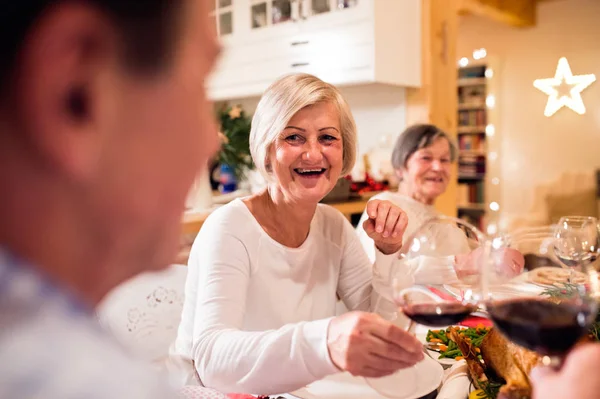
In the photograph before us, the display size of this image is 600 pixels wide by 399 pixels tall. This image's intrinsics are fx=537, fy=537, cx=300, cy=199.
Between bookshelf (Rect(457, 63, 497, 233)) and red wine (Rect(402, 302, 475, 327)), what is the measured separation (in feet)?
17.0

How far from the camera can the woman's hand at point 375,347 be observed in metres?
0.68

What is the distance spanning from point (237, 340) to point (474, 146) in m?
5.43

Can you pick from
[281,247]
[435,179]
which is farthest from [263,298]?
[435,179]

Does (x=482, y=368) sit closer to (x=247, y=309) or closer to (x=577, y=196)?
(x=247, y=309)

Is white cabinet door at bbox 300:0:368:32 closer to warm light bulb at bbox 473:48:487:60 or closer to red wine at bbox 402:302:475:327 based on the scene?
red wine at bbox 402:302:475:327

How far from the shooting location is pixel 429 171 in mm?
2242

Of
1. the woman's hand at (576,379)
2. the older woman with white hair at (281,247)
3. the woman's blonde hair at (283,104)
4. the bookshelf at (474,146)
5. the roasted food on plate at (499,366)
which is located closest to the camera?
the woman's hand at (576,379)

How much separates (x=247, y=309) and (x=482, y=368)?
56 cm

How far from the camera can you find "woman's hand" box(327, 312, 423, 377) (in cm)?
68

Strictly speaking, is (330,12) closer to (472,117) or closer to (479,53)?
(479,53)

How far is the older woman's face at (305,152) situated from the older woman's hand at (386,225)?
0.13m

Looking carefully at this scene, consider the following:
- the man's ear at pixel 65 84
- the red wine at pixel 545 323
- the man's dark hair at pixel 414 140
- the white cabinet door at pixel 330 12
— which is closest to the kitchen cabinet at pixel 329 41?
the white cabinet door at pixel 330 12

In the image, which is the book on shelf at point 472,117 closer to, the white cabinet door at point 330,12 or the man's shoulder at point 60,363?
the white cabinet door at point 330,12

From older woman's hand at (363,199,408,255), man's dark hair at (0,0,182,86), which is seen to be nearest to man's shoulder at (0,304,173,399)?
man's dark hair at (0,0,182,86)
